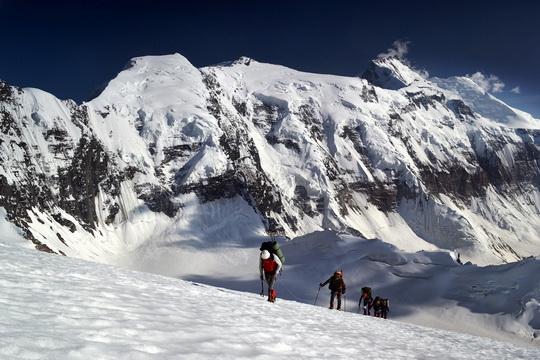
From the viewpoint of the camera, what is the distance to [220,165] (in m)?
118

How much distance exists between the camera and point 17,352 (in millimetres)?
3082

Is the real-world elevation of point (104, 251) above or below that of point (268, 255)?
below

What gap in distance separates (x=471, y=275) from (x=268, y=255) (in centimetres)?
4036

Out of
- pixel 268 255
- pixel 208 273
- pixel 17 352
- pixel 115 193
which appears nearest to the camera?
pixel 17 352

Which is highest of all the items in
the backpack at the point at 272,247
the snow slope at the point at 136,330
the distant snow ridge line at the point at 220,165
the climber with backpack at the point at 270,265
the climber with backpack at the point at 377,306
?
the distant snow ridge line at the point at 220,165

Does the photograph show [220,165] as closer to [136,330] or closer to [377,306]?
[377,306]

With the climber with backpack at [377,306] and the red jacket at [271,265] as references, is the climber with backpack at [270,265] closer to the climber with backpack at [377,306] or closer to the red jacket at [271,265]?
the red jacket at [271,265]

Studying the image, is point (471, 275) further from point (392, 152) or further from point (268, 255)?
point (392, 152)

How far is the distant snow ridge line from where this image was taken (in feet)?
305

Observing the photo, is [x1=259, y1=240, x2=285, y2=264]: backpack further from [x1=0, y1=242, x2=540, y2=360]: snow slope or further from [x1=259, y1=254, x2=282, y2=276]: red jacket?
[x1=0, y1=242, x2=540, y2=360]: snow slope

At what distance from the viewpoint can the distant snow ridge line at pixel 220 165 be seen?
9288cm

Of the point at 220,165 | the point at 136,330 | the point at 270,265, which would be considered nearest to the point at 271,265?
the point at 270,265

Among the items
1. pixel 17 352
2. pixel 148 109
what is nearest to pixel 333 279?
pixel 17 352

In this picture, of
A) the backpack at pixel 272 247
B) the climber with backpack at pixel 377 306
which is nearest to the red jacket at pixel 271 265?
the backpack at pixel 272 247
